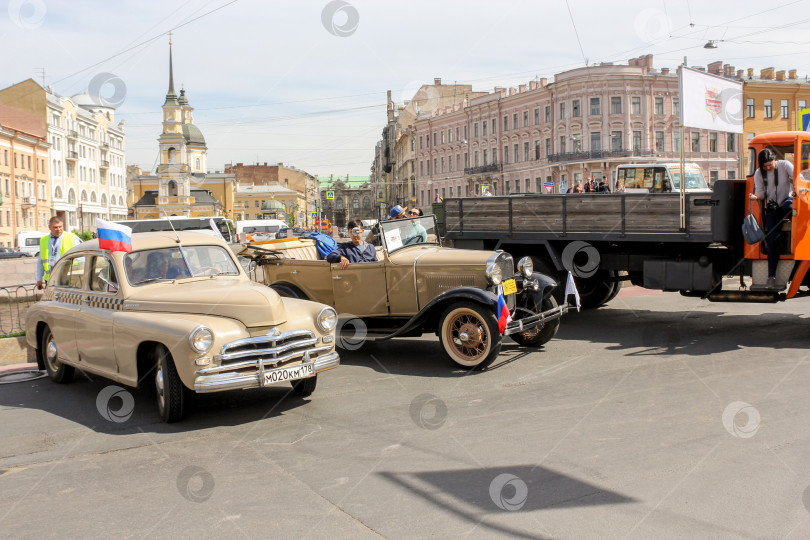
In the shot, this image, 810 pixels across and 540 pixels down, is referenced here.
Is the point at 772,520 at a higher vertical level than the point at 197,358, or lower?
lower

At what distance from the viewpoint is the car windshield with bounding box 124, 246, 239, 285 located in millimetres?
7605

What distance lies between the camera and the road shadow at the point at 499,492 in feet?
14.7

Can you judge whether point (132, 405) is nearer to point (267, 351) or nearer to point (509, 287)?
point (267, 351)

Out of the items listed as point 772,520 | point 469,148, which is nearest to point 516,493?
point 772,520

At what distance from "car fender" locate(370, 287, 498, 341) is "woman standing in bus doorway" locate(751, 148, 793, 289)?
415cm

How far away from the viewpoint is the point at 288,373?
6.82 meters

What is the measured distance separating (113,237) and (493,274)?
14.0ft

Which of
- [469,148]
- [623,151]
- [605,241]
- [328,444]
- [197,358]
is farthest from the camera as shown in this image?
[469,148]

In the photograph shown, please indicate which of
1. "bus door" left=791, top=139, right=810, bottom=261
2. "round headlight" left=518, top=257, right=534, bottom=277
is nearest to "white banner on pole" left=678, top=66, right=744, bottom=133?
"bus door" left=791, top=139, right=810, bottom=261

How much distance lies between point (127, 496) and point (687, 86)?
32.3 feet

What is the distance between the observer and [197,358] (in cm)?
643

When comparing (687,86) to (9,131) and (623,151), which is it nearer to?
(623,151)

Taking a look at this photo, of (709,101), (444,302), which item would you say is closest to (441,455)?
(444,302)

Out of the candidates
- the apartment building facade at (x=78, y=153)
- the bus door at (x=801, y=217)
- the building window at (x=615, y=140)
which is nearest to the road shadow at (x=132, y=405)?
the bus door at (x=801, y=217)
